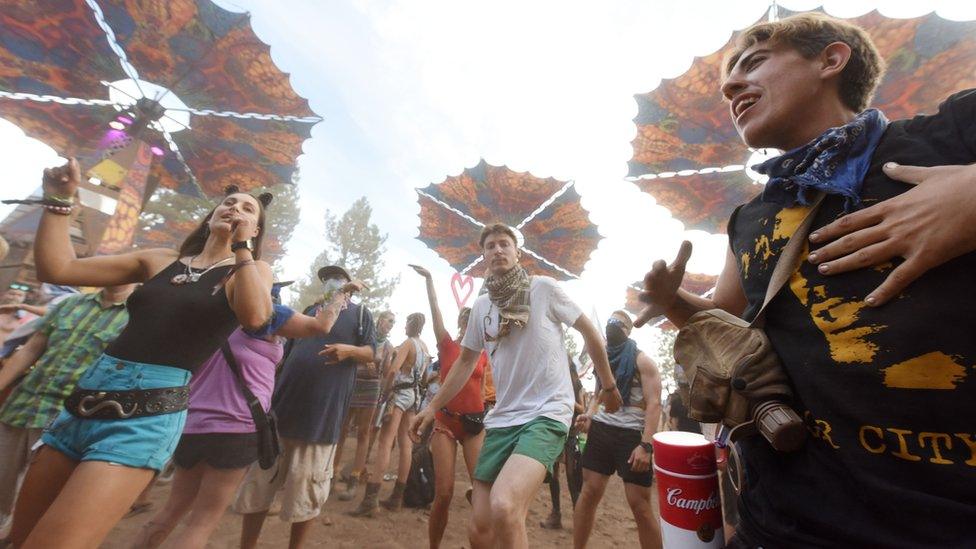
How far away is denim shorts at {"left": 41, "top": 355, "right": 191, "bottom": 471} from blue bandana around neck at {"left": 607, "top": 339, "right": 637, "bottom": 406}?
406cm

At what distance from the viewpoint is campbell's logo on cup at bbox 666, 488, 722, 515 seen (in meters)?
1.14

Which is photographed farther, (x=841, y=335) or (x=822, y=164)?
(x=822, y=164)

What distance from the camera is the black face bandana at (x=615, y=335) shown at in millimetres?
5164

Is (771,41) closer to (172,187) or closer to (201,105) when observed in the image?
(201,105)

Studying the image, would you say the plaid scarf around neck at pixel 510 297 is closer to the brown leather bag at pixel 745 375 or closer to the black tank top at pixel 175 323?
the black tank top at pixel 175 323

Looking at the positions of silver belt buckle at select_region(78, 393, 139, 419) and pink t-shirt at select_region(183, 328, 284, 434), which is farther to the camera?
pink t-shirt at select_region(183, 328, 284, 434)

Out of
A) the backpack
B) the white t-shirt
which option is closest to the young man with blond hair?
the white t-shirt

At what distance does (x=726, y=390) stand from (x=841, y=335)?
28 centimetres

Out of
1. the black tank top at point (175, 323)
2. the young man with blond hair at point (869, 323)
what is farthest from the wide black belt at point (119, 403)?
the young man with blond hair at point (869, 323)

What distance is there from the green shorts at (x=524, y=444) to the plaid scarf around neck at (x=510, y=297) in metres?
0.73

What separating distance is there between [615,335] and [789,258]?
424 centimetres

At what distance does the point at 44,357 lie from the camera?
11.9 feet

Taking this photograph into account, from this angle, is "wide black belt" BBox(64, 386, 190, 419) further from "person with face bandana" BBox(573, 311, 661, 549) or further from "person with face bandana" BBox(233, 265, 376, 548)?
"person with face bandana" BBox(573, 311, 661, 549)

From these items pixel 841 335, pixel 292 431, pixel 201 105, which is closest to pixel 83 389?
pixel 292 431
